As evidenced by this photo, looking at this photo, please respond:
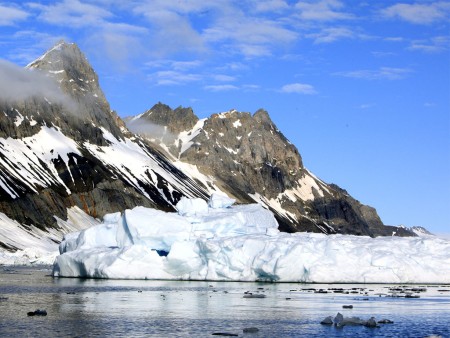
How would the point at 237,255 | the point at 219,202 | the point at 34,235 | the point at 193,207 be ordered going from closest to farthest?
the point at 237,255
the point at 193,207
the point at 219,202
the point at 34,235

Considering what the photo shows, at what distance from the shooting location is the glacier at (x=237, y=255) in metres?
62.1

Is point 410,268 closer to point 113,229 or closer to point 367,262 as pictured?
point 367,262

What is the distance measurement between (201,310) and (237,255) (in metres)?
22.2

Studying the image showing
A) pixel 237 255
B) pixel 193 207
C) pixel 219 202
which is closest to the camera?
pixel 237 255

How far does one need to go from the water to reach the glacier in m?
2.08

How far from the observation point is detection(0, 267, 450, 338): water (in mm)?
33062

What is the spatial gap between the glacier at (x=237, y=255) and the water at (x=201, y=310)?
6.83 feet

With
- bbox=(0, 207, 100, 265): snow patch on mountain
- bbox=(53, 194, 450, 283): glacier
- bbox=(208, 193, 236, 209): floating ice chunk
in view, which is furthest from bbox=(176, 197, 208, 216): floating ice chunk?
bbox=(0, 207, 100, 265): snow patch on mountain

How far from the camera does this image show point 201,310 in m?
41.2

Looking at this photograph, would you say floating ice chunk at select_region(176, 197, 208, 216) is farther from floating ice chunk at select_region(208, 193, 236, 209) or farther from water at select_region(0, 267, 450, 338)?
water at select_region(0, 267, 450, 338)

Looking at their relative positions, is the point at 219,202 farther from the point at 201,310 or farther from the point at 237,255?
the point at 201,310

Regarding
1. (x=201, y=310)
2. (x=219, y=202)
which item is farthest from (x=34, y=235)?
(x=201, y=310)

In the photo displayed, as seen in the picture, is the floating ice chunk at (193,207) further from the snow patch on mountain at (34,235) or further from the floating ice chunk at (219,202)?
the snow patch on mountain at (34,235)

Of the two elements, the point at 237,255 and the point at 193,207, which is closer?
the point at 237,255
